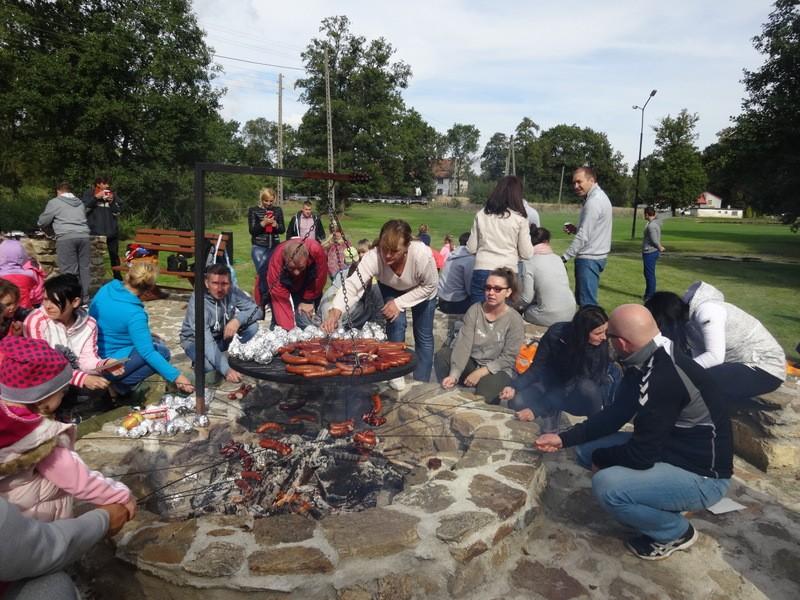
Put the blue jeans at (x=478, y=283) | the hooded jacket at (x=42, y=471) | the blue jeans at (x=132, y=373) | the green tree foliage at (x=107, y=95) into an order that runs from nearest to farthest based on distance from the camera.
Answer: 1. the hooded jacket at (x=42, y=471)
2. the blue jeans at (x=132, y=373)
3. the blue jeans at (x=478, y=283)
4. the green tree foliage at (x=107, y=95)

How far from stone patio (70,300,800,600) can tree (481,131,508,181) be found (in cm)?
9837

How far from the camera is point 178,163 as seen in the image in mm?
22703

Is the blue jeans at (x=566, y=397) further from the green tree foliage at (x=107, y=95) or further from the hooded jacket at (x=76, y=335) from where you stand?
the green tree foliage at (x=107, y=95)

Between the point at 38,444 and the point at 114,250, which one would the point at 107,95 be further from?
the point at 38,444

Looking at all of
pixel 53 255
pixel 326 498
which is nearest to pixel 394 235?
pixel 326 498

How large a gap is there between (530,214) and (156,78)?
61.9ft

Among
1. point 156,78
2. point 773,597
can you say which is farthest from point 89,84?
point 773,597

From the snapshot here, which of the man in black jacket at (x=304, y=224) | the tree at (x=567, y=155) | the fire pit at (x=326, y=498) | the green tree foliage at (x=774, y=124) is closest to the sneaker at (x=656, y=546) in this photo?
the fire pit at (x=326, y=498)

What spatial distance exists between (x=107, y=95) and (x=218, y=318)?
19.2 m

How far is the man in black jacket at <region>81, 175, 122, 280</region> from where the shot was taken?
31.4ft

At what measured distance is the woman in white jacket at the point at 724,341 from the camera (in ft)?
13.2

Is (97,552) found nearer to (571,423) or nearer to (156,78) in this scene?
(571,423)

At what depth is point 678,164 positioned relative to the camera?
55.2 m

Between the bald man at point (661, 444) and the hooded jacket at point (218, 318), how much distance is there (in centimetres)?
332
